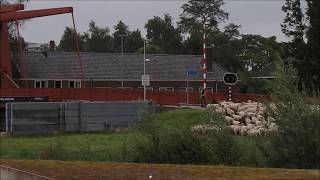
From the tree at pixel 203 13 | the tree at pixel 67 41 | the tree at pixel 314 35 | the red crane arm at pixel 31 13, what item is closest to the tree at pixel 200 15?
the tree at pixel 203 13

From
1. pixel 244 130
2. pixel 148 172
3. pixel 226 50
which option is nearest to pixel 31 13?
pixel 244 130

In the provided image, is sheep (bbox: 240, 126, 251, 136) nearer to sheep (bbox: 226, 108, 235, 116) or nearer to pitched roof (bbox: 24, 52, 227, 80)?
sheep (bbox: 226, 108, 235, 116)

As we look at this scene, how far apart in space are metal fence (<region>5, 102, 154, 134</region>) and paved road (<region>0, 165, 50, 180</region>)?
A: 18356mm

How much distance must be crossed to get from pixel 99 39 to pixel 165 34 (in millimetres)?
18784

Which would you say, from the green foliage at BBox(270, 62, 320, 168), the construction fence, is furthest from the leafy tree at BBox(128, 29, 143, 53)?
the green foliage at BBox(270, 62, 320, 168)

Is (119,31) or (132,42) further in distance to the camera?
(119,31)

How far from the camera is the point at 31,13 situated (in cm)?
5553

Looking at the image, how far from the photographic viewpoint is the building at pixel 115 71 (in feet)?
268

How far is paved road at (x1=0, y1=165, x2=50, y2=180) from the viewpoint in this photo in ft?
40.8

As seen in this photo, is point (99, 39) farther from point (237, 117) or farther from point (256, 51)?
point (237, 117)

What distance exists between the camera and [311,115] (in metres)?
13.7

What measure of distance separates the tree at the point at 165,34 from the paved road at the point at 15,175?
11641 cm

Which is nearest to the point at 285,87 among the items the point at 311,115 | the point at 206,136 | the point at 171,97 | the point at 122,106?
the point at 311,115

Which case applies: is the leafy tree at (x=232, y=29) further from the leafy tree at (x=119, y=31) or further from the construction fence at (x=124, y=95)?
Answer: the construction fence at (x=124, y=95)
